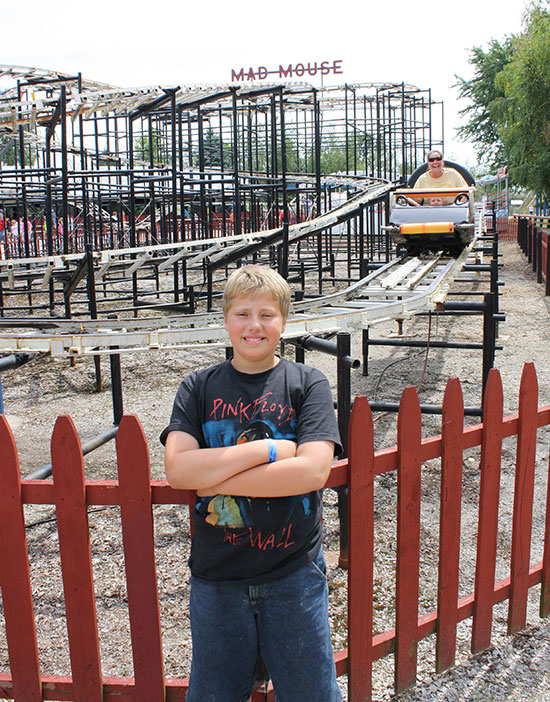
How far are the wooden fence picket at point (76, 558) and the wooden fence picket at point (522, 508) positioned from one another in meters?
1.76

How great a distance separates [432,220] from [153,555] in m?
8.85

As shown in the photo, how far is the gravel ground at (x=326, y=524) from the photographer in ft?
9.39

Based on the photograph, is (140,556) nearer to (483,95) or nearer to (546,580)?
(546,580)

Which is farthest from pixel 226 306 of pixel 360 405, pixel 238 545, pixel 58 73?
pixel 58 73

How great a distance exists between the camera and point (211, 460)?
1.96m

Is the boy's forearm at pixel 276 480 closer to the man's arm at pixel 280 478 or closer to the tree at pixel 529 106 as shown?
the man's arm at pixel 280 478

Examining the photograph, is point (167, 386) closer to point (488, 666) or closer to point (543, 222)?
point (488, 666)

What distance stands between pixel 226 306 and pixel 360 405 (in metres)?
0.57

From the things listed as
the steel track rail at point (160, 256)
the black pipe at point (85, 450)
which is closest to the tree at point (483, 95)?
the steel track rail at point (160, 256)

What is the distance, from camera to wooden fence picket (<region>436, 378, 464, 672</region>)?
2.67 m

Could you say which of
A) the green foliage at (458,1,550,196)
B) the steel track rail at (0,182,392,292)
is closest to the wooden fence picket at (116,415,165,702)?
the steel track rail at (0,182,392,292)

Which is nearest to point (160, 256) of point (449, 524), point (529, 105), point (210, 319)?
point (210, 319)

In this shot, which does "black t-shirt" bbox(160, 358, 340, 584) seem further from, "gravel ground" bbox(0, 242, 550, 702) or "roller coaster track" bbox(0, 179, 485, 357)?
"roller coaster track" bbox(0, 179, 485, 357)

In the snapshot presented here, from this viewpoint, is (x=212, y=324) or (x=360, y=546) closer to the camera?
(x=360, y=546)
